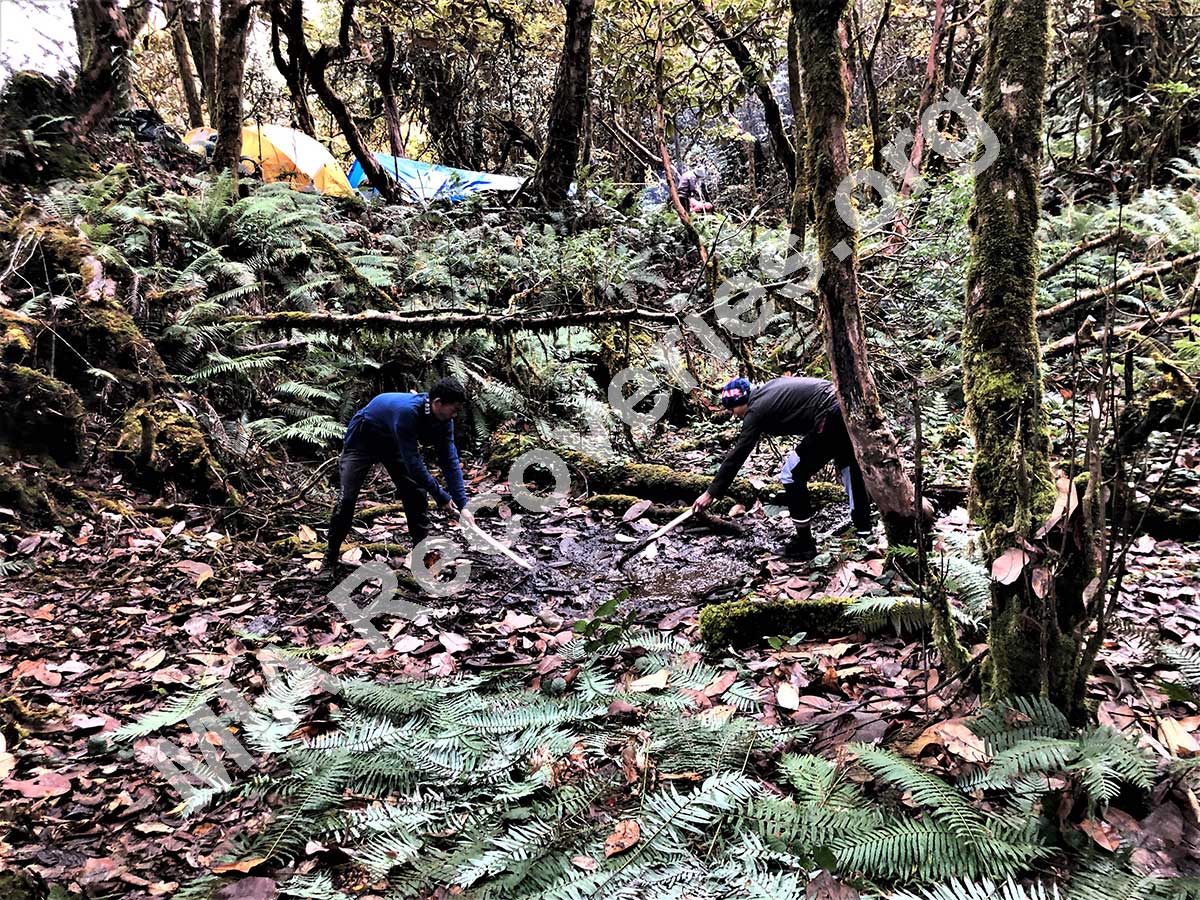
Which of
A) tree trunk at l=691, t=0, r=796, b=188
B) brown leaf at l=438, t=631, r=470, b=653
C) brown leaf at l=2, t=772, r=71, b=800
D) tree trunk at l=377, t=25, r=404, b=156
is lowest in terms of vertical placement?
brown leaf at l=438, t=631, r=470, b=653

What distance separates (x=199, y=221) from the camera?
8.64 m

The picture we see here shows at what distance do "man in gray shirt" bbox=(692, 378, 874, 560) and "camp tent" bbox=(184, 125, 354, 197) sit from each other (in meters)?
9.45

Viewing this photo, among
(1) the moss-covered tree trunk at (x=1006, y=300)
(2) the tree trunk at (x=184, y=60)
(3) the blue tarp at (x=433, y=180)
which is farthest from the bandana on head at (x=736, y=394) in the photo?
(2) the tree trunk at (x=184, y=60)

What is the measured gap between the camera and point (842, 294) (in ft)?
12.8

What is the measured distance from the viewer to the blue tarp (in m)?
13.0

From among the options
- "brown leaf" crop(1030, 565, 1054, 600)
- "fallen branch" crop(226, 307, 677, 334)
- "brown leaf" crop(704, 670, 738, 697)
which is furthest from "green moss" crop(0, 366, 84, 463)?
"brown leaf" crop(1030, 565, 1054, 600)

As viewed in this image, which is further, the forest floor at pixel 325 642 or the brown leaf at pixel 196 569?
the brown leaf at pixel 196 569

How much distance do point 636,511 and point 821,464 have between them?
178 cm

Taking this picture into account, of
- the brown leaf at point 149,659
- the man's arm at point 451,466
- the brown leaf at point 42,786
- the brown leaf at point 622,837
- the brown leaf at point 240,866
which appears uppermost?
the man's arm at point 451,466

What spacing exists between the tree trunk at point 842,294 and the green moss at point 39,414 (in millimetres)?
5762

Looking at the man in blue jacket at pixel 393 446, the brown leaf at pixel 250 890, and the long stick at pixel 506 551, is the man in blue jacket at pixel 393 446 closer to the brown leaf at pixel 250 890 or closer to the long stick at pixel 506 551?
the long stick at pixel 506 551

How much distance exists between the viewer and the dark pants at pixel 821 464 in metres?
5.69

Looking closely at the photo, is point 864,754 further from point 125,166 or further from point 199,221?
point 125,166

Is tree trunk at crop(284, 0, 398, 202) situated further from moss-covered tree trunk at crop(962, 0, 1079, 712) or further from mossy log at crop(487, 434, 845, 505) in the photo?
moss-covered tree trunk at crop(962, 0, 1079, 712)
